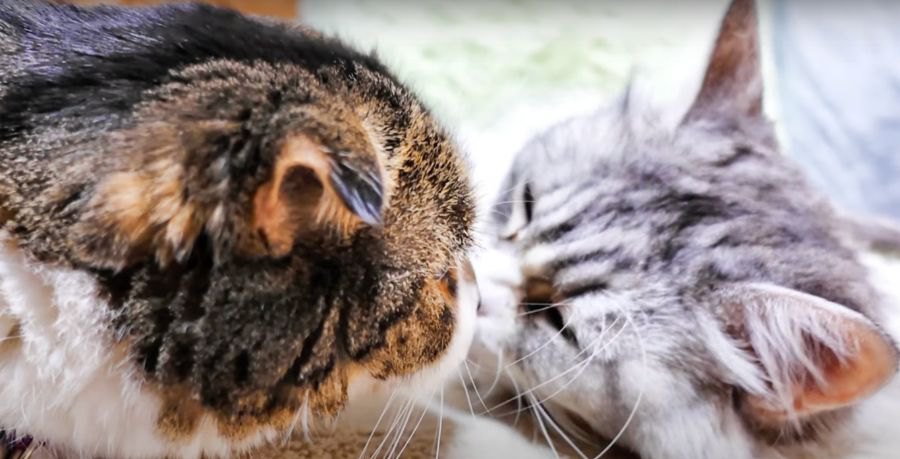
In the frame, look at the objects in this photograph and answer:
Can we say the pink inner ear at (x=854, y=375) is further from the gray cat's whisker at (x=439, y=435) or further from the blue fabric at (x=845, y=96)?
the blue fabric at (x=845, y=96)

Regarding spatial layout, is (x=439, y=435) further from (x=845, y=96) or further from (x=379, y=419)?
(x=845, y=96)

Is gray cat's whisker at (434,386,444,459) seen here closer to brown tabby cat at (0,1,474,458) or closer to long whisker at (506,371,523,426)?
long whisker at (506,371,523,426)

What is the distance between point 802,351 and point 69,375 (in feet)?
2.45

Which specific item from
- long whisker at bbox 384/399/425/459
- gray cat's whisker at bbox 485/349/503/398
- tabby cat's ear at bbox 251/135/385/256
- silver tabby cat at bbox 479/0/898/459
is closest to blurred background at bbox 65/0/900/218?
silver tabby cat at bbox 479/0/898/459

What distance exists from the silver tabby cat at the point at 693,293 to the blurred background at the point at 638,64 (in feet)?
0.38

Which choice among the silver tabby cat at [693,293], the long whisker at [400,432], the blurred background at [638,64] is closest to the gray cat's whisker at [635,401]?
the silver tabby cat at [693,293]

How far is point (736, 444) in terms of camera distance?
93 cm

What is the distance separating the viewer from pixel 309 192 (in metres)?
0.66

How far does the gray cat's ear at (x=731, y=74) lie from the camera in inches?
43.8

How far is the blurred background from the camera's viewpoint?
1.43 meters

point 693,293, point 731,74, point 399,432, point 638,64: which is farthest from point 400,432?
point 638,64

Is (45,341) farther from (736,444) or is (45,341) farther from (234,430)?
(736,444)

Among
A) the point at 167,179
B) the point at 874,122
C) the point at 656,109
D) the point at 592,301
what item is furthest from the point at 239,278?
the point at 874,122

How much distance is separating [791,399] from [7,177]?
2.75 ft
